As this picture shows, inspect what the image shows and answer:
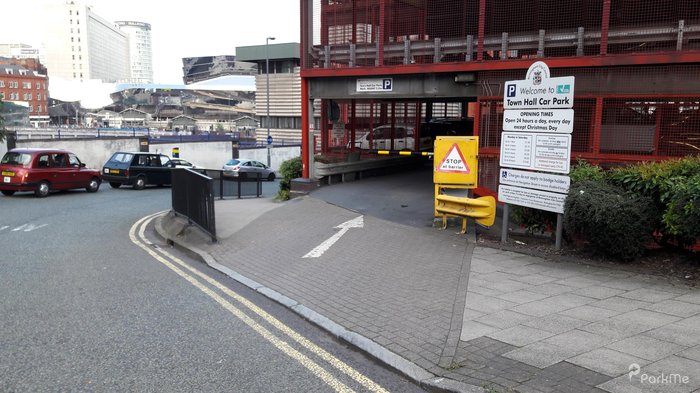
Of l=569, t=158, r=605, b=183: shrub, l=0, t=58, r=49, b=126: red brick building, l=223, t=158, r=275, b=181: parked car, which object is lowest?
l=223, t=158, r=275, b=181: parked car

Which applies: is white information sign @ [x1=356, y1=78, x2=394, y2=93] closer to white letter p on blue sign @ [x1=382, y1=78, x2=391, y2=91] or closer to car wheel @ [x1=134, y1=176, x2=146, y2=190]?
white letter p on blue sign @ [x1=382, y1=78, x2=391, y2=91]

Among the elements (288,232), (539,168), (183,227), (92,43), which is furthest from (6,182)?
(92,43)

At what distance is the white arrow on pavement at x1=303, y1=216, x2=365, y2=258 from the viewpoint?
9125mm

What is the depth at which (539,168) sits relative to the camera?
28.7 feet

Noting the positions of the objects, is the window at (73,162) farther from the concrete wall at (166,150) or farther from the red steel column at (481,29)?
the red steel column at (481,29)

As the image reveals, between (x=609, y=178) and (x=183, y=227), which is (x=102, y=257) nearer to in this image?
(x=183, y=227)

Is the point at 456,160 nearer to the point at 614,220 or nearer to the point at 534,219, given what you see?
the point at 534,219

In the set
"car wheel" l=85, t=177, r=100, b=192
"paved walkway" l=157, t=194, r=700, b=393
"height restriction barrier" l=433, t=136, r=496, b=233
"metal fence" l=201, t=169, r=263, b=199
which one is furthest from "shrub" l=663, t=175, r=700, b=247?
"car wheel" l=85, t=177, r=100, b=192

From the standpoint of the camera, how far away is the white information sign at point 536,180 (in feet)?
27.7

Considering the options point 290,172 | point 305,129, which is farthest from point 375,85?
point 290,172

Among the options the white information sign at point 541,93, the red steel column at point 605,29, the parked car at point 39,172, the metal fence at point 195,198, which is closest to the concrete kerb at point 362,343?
the metal fence at point 195,198

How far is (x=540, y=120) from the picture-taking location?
8.72m

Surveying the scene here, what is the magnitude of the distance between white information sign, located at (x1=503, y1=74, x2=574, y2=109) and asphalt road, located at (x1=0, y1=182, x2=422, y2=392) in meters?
5.26

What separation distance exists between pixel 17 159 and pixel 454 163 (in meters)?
16.9
